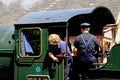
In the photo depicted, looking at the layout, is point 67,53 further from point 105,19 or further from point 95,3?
point 95,3

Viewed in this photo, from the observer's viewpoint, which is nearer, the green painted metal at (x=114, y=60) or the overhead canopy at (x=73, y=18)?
the green painted metal at (x=114, y=60)

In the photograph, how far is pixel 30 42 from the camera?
9.96 meters

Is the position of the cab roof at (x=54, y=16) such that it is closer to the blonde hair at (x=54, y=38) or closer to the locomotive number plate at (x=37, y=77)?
the blonde hair at (x=54, y=38)

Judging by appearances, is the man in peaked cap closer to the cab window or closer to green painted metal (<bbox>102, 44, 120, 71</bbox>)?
green painted metal (<bbox>102, 44, 120, 71</bbox>)

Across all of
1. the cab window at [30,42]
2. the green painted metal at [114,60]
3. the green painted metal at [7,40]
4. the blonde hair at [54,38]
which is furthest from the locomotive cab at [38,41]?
the green painted metal at [7,40]

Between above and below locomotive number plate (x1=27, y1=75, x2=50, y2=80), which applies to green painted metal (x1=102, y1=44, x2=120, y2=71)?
above

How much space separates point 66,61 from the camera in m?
9.52

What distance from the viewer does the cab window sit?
9.74 metres

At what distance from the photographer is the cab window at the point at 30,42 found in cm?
974

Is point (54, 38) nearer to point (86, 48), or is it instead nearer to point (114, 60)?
point (86, 48)

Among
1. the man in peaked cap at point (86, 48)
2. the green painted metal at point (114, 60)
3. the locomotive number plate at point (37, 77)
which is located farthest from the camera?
the locomotive number plate at point (37, 77)

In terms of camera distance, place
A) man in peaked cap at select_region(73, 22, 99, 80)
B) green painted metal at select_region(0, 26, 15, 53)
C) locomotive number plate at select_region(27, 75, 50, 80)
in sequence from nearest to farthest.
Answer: man in peaked cap at select_region(73, 22, 99, 80) → locomotive number plate at select_region(27, 75, 50, 80) → green painted metal at select_region(0, 26, 15, 53)

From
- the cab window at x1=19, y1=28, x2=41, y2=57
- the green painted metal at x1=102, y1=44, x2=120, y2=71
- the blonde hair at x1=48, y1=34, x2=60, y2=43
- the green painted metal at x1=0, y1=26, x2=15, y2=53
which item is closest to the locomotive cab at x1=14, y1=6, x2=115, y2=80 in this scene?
the cab window at x1=19, y1=28, x2=41, y2=57

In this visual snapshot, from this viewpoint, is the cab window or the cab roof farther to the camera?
the cab window
